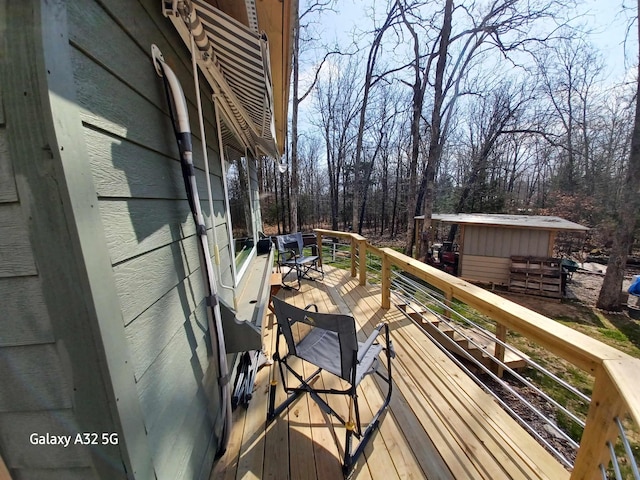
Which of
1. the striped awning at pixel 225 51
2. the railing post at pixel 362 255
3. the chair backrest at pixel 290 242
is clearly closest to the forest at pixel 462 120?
the chair backrest at pixel 290 242

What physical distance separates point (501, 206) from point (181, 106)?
646 inches

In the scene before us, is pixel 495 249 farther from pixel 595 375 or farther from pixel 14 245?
pixel 14 245

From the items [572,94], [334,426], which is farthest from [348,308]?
[572,94]

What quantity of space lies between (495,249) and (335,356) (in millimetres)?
7860

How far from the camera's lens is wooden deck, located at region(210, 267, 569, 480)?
139 cm

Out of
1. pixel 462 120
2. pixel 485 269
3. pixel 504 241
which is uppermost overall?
pixel 462 120

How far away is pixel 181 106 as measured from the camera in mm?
1151

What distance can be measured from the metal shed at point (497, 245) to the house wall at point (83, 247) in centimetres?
835

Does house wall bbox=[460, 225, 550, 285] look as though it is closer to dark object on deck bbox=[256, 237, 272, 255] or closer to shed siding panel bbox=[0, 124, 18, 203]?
dark object on deck bbox=[256, 237, 272, 255]

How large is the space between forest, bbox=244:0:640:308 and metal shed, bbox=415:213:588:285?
4.33ft

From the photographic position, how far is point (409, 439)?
1562 mm

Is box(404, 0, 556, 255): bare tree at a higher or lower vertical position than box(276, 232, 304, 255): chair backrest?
higher

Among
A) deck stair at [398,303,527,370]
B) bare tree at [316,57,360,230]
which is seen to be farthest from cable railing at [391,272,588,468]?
bare tree at [316,57,360,230]

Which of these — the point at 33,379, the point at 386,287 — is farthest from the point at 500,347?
the point at 33,379
